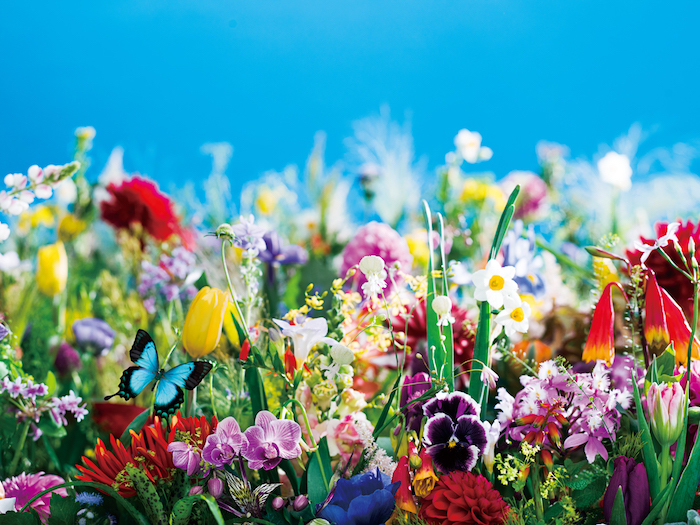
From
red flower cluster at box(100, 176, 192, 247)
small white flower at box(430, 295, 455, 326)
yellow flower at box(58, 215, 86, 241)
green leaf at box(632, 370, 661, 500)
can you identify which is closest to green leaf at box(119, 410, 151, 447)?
small white flower at box(430, 295, 455, 326)

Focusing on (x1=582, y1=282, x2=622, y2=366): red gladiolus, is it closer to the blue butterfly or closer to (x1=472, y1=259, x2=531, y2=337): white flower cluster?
(x1=472, y1=259, x2=531, y2=337): white flower cluster

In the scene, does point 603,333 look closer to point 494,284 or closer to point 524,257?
point 494,284

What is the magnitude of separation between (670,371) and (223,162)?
0.97 meters

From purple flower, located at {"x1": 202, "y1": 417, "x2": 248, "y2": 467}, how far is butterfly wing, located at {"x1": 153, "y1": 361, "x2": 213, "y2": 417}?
0.12 ft

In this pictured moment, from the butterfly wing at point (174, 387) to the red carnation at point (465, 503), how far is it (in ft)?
0.59

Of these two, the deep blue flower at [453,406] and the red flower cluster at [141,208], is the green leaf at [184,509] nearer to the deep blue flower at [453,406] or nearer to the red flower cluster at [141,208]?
the deep blue flower at [453,406]

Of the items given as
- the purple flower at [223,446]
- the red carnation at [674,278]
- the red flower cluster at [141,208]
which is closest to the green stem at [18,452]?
the purple flower at [223,446]

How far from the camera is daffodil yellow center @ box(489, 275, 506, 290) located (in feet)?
Result: 1.25

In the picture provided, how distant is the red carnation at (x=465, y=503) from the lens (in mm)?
347

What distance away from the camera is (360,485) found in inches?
14.4

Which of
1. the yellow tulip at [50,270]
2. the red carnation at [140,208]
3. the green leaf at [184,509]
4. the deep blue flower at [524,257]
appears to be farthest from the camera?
the red carnation at [140,208]

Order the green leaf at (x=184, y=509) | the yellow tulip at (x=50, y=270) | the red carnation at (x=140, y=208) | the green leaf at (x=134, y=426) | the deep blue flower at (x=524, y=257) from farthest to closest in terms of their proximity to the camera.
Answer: the red carnation at (x=140, y=208)
the yellow tulip at (x=50, y=270)
the deep blue flower at (x=524, y=257)
the green leaf at (x=134, y=426)
the green leaf at (x=184, y=509)

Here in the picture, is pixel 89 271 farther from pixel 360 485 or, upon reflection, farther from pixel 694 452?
pixel 694 452

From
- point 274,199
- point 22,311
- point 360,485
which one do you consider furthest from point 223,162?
point 360,485
